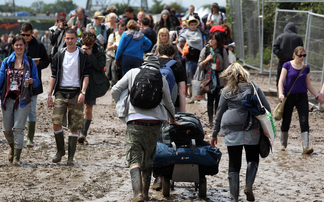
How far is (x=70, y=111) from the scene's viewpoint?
20.8ft

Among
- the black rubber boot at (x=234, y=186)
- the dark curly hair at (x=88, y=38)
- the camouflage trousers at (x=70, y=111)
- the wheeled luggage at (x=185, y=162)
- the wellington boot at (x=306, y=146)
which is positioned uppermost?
the dark curly hair at (x=88, y=38)

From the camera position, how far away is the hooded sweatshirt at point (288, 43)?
1049 cm

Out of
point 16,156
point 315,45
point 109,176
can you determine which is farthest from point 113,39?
point 109,176

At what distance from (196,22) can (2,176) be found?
22.0ft

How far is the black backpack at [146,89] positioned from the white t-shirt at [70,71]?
1847 millimetres

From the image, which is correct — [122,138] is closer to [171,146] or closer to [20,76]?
[20,76]

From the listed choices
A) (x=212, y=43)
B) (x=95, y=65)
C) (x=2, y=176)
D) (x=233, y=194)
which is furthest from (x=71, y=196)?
(x=212, y=43)

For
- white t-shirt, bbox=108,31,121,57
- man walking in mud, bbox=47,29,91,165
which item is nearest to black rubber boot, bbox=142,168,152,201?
man walking in mud, bbox=47,29,91,165

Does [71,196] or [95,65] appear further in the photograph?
[95,65]

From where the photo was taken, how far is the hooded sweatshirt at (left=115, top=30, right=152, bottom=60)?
31.8 ft

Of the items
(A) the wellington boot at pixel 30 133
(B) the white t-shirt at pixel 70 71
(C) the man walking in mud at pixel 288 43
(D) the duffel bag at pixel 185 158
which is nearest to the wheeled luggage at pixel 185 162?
(D) the duffel bag at pixel 185 158

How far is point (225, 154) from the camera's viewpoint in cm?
726

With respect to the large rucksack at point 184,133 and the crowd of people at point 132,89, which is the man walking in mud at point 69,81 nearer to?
the crowd of people at point 132,89

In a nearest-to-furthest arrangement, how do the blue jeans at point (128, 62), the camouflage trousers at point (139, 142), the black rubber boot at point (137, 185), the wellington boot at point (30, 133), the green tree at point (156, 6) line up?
the black rubber boot at point (137, 185) → the camouflage trousers at point (139, 142) → the wellington boot at point (30, 133) → the blue jeans at point (128, 62) → the green tree at point (156, 6)
